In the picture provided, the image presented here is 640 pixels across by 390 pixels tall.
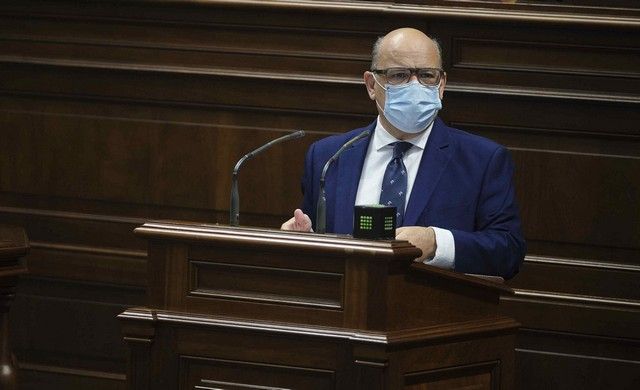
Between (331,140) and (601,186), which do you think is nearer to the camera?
(331,140)

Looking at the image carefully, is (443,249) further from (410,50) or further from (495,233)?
(410,50)

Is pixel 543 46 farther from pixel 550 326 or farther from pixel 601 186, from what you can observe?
pixel 550 326

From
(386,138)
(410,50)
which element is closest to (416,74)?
(410,50)

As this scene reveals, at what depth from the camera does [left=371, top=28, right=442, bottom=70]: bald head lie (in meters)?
3.50

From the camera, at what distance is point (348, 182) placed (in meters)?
3.51

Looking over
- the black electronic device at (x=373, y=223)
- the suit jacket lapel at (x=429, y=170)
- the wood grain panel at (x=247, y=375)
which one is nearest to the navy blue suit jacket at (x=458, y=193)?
the suit jacket lapel at (x=429, y=170)

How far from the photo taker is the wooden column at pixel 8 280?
3207 millimetres

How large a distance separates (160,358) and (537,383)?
191 centimetres

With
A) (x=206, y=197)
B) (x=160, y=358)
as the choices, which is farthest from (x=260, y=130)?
(x=160, y=358)

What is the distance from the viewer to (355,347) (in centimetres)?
267

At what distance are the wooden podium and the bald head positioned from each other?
798mm

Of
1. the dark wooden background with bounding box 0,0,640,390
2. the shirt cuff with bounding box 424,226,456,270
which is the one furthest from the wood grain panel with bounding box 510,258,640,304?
the shirt cuff with bounding box 424,226,456,270

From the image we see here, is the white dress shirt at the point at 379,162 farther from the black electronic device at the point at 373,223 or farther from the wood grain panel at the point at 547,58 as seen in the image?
the wood grain panel at the point at 547,58

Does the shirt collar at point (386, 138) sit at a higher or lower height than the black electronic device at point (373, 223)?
higher
